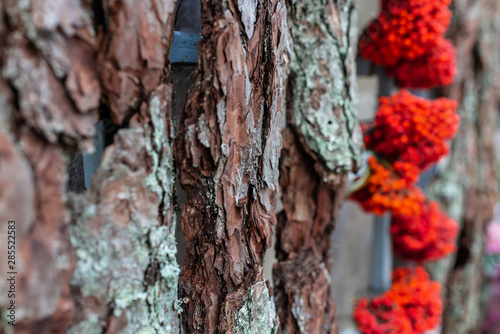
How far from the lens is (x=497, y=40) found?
1323mm

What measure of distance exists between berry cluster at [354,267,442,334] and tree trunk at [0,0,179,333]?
577 millimetres

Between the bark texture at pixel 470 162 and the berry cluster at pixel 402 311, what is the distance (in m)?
0.33

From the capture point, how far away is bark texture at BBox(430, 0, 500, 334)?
3.98 feet

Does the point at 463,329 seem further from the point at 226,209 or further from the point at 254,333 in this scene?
the point at 226,209

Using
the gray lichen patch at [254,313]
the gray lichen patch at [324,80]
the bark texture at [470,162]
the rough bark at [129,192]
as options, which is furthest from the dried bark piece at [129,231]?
the bark texture at [470,162]

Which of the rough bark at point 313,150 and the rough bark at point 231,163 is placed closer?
the rough bark at point 231,163

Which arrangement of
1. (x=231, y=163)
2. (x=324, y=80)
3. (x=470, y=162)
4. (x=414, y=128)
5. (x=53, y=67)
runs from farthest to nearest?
(x=470, y=162), (x=414, y=128), (x=324, y=80), (x=231, y=163), (x=53, y=67)

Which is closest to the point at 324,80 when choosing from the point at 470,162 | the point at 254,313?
the point at 254,313

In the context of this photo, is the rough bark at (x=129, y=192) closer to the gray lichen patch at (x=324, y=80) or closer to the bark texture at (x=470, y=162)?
the gray lichen patch at (x=324, y=80)

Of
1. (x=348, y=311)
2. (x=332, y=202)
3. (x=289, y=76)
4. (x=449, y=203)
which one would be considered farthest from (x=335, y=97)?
(x=348, y=311)

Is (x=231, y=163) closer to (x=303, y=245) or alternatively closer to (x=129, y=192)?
(x=129, y=192)

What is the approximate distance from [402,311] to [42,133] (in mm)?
856

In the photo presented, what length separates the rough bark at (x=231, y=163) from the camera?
47 centimetres

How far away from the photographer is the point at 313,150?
666mm
